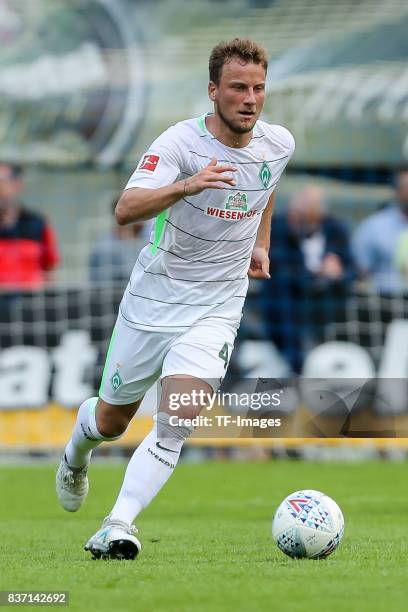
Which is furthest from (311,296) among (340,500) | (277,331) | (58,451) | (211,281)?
(211,281)

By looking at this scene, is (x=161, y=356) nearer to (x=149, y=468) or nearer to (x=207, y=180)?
(x=149, y=468)

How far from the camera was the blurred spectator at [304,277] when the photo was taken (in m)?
14.5

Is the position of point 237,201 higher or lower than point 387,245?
higher

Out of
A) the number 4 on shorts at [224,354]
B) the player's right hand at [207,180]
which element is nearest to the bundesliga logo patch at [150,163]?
the player's right hand at [207,180]

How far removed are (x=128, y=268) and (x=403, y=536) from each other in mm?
8181

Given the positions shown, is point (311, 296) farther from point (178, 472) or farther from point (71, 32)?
point (71, 32)

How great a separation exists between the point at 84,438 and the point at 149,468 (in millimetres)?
998

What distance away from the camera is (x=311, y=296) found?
14758 millimetres

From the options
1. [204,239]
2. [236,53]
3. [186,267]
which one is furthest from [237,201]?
[236,53]

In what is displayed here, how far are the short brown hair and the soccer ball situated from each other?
2.15 metres

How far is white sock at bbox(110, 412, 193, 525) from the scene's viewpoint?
6426mm

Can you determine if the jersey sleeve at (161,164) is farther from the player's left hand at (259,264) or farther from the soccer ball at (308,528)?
the soccer ball at (308,528)

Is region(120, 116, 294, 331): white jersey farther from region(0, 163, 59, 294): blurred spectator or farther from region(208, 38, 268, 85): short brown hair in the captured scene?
region(0, 163, 59, 294): blurred spectator

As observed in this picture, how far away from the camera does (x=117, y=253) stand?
15.6 meters
